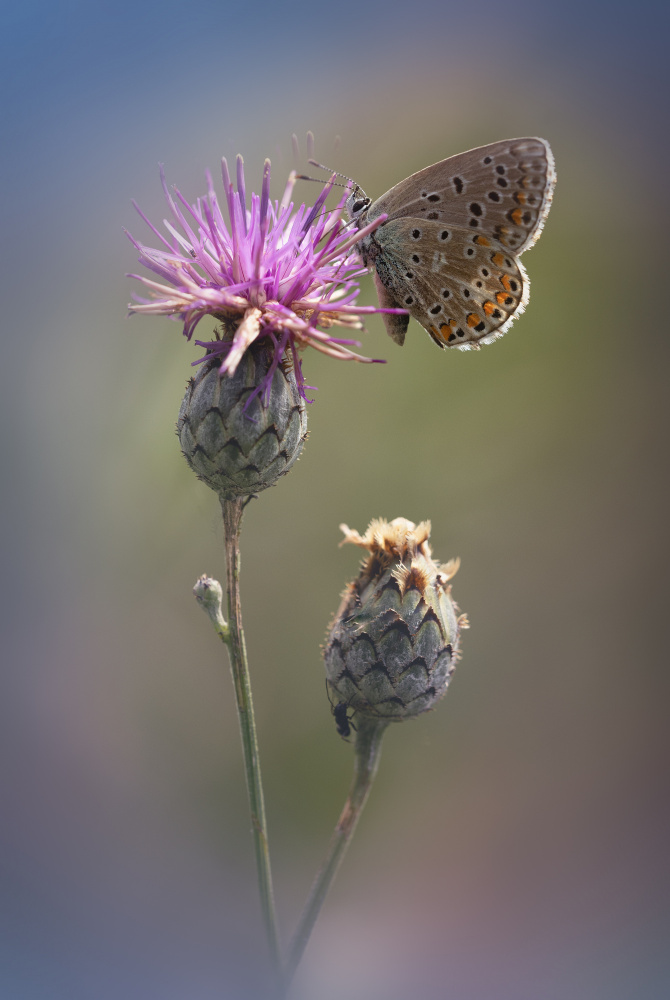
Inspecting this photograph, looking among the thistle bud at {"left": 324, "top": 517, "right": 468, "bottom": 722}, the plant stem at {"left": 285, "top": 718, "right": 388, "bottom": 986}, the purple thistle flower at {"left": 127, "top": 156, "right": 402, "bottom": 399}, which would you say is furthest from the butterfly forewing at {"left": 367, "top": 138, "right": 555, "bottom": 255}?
the plant stem at {"left": 285, "top": 718, "right": 388, "bottom": 986}

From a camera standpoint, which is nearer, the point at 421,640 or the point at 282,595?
the point at 421,640

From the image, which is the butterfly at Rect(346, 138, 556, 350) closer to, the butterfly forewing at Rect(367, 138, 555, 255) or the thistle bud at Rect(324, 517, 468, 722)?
the butterfly forewing at Rect(367, 138, 555, 255)

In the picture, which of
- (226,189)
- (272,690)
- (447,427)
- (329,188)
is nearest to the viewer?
(226,189)

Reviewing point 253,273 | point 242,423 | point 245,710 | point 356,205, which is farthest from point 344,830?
point 356,205

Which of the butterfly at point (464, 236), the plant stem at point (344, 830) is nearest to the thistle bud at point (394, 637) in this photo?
the plant stem at point (344, 830)

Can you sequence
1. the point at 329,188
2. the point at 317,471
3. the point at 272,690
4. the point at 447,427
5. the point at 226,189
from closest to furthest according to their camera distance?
the point at 226,189
the point at 329,188
the point at 272,690
the point at 317,471
the point at 447,427

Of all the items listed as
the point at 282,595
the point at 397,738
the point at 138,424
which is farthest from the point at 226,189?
the point at 397,738

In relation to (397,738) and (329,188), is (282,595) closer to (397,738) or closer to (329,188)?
(397,738)
